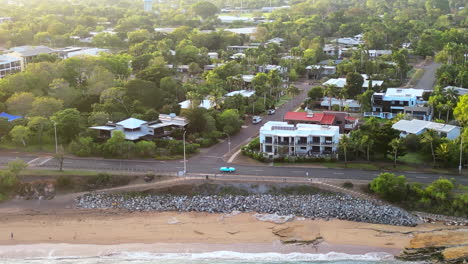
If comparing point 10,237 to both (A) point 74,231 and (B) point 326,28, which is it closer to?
(A) point 74,231

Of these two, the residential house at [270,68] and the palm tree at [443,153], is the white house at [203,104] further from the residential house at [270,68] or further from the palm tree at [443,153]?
the palm tree at [443,153]

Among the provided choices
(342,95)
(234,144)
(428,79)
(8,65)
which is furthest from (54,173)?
(428,79)

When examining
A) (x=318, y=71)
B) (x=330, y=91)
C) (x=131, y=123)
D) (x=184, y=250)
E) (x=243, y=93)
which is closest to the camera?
(x=184, y=250)

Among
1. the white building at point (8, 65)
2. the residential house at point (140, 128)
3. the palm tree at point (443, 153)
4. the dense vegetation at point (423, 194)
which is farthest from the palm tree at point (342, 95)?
the white building at point (8, 65)

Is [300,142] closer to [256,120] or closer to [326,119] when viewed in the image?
[326,119]

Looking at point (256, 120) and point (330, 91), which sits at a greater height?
point (330, 91)

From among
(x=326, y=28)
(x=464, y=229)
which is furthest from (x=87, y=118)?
(x=326, y=28)

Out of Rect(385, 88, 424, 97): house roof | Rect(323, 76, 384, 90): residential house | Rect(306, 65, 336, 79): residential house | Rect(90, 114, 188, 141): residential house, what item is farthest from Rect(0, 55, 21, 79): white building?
Rect(385, 88, 424, 97): house roof
